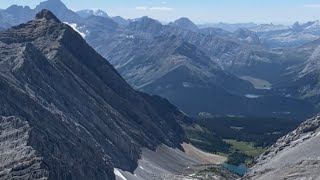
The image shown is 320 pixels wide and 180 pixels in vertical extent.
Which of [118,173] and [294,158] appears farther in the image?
[118,173]

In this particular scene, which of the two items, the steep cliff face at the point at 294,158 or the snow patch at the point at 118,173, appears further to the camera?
the snow patch at the point at 118,173

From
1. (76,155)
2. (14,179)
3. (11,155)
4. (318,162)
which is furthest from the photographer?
(76,155)

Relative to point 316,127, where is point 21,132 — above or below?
below

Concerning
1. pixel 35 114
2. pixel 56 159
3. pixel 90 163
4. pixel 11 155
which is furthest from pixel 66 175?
pixel 35 114

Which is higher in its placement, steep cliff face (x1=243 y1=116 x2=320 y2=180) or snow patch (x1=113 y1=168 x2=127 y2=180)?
steep cliff face (x1=243 y1=116 x2=320 y2=180)

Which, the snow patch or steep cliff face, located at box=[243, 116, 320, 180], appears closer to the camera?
steep cliff face, located at box=[243, 116, 320, 180]

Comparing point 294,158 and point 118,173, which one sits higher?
point 294,158

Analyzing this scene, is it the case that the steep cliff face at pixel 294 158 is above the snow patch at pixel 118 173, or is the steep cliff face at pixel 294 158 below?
above

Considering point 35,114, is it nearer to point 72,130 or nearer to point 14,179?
point 72,130
